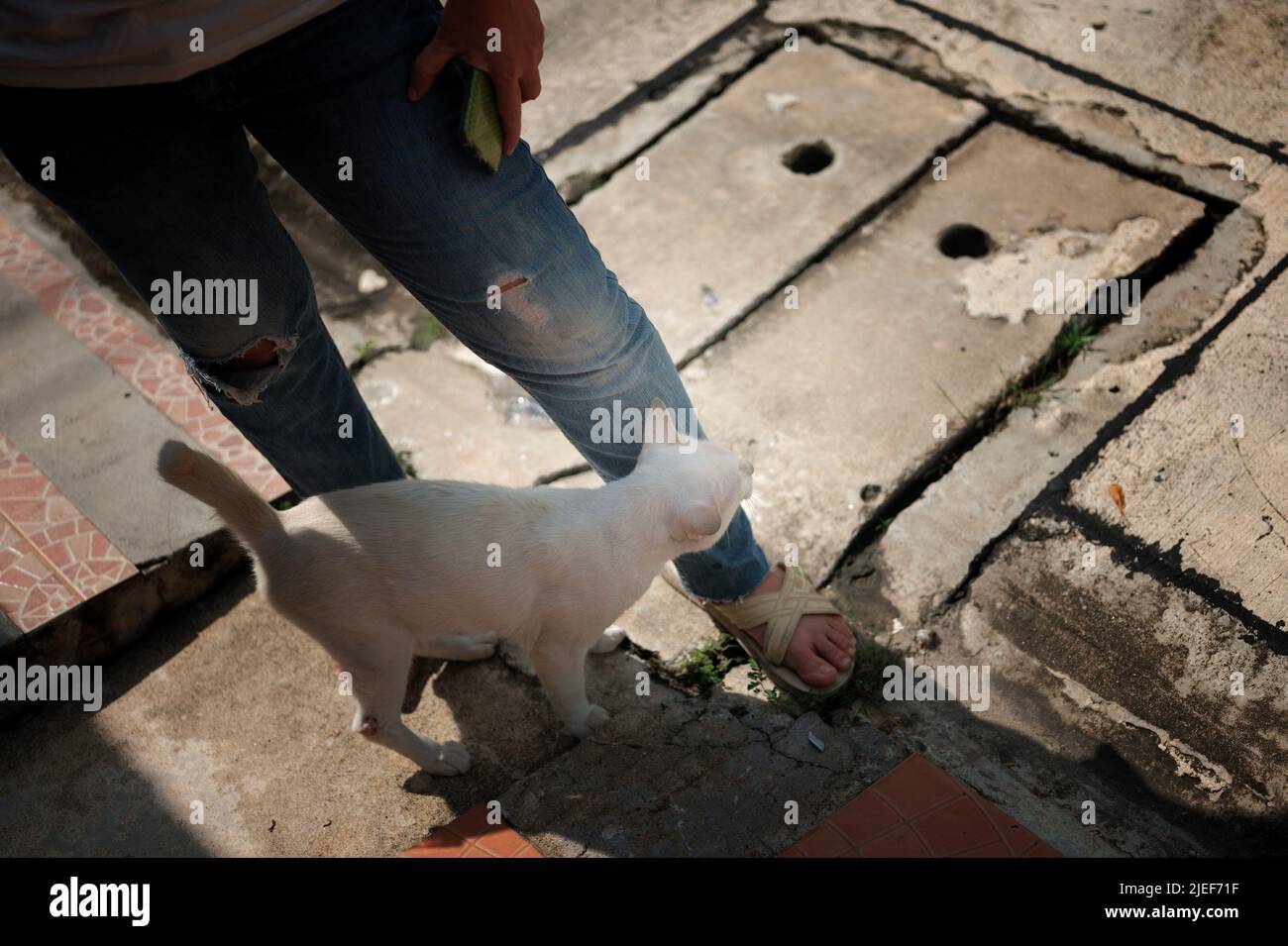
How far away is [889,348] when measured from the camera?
2.80 metres

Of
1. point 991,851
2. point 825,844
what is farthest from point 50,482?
point 991,851

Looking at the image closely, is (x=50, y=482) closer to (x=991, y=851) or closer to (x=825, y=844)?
(x=825, y=844)

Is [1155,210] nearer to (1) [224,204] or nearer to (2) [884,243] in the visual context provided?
(2) [884,243]

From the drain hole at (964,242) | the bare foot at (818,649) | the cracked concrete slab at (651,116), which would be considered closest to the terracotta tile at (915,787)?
the bare foot at (818,649)

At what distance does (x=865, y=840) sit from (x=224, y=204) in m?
1.49

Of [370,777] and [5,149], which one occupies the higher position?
[5,149]

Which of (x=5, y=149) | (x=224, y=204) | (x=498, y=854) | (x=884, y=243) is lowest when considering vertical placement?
(x=498, y=854)

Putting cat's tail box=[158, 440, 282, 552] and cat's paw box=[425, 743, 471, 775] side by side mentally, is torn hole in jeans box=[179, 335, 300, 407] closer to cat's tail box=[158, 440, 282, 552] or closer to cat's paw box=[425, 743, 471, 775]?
cat's tail box=[158, 440, 282, 552]

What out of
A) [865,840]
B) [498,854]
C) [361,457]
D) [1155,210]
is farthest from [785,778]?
[1155,210]

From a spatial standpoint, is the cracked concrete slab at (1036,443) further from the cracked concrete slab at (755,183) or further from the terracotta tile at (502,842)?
the terracotta tile at (502,842)

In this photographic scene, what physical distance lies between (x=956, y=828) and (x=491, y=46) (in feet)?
4.85

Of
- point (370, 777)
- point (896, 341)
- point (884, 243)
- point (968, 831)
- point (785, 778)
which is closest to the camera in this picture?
point (968, 831)

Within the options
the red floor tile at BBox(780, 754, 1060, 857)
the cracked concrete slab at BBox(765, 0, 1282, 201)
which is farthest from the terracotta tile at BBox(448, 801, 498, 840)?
the cracked concrete slab at BBox(765, 0, 1282, 201)

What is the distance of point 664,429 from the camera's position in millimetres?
2059
